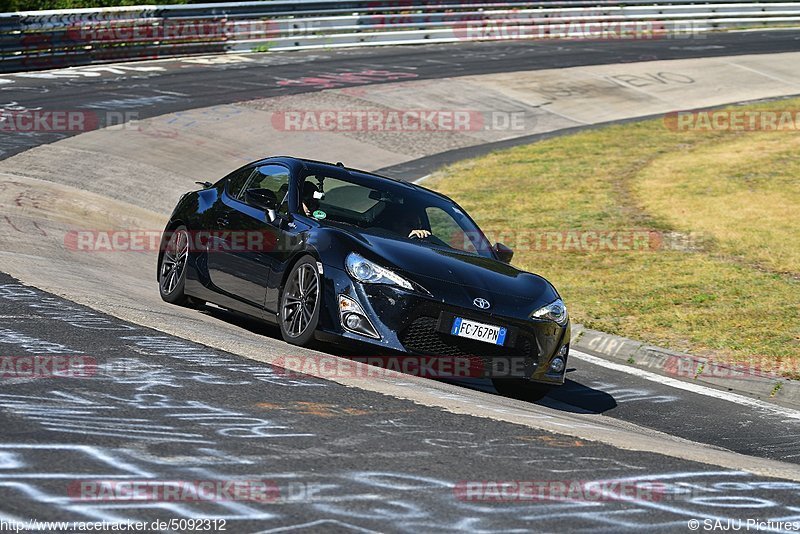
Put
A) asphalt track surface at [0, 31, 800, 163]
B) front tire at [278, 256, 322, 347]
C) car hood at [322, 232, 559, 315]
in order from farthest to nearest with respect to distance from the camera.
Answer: asphalt track surface at [0, 31, 800, 163], front tire at [278, 256, 322, 347], car hood at [322, 232, 559, 315]

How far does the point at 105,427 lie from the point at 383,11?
29012 mm

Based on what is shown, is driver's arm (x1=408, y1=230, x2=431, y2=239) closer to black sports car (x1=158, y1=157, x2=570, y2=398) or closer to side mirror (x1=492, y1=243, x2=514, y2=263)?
black sports car (x1=158, y1=157, x2=570, y2=398)

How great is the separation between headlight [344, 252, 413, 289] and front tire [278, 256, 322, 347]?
27 cm

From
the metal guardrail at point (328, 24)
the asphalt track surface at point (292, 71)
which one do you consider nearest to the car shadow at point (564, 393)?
the asphalt track surface at point (292, 71)

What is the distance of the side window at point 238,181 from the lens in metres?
10.6

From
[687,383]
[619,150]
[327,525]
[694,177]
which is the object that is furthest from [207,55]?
[327,525]

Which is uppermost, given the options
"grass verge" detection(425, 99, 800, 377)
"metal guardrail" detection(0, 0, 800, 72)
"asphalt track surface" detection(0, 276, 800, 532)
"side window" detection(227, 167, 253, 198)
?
"metal guardrail" detection(0, 0, 800, 72)

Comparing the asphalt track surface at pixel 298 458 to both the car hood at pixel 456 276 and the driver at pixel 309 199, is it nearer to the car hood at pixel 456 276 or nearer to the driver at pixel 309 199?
the car hood at pixel 456 276

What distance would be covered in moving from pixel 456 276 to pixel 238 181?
2.88 meters

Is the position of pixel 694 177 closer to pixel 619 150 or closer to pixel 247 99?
pixel 619 150

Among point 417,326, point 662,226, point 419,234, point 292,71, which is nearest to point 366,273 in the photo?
point 417,326

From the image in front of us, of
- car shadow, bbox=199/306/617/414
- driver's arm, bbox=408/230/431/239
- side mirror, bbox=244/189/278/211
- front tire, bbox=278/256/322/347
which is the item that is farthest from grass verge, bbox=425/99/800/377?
front tire, bbox=278/256/322/347

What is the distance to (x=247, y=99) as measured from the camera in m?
24.6

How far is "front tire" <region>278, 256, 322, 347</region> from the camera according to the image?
860cm
